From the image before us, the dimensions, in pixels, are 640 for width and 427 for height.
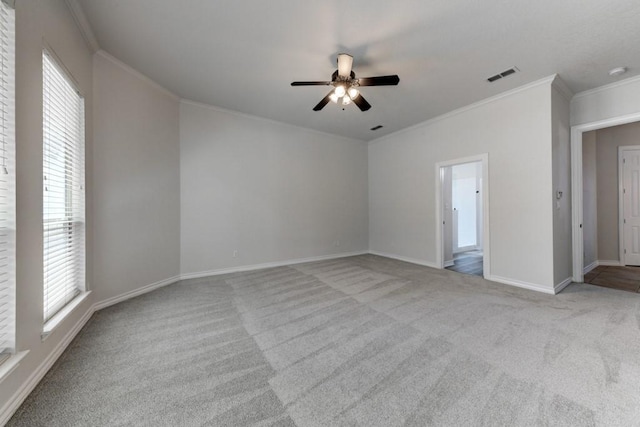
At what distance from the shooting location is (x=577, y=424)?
1.29m

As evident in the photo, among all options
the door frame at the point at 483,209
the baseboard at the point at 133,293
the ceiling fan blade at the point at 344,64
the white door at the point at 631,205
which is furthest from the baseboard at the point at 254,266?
the white door at the point at 631,205

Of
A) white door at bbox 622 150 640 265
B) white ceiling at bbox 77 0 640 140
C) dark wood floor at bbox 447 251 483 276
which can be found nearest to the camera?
white ceiling at bbox 77 0 640 140

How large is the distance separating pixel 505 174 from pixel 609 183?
9.87 feet

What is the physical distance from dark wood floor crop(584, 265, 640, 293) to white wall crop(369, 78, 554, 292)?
1251 mm

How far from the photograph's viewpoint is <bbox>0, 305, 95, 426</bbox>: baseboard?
4.39ft

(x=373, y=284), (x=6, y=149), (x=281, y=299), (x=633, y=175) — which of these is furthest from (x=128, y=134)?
(x=633, y=175)

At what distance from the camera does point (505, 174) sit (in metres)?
3.64

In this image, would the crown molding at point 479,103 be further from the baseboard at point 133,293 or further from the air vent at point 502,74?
the baseboard at point 133,293

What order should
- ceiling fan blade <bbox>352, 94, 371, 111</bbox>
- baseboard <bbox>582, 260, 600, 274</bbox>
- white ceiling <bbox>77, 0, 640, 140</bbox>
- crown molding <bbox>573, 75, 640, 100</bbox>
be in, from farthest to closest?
baseboard <bbox>582, 260, 600, 274</bbox> → crown molding <bbox>573, 75, 640, 100</bbox> → ceiling fan blade <bbox>352, 94, 371, 111</bbox> → white ceiling <bbox>77, 0, 640, 140</bbox>

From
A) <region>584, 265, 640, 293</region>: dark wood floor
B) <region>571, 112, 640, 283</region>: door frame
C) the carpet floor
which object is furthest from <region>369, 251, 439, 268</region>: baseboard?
<region>584, 265, 640, 293</region>: dark wood floor

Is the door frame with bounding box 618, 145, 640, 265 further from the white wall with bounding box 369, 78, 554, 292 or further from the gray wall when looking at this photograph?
the white wall with bounding box 369, 78, 554, 292

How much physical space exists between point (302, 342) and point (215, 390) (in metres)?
0.76

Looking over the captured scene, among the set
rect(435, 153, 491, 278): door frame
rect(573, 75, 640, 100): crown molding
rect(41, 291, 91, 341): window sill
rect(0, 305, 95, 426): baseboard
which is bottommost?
rect(0, 305, 95, 426): baseboard

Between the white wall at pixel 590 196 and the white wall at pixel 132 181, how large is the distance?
7190 millimetres
